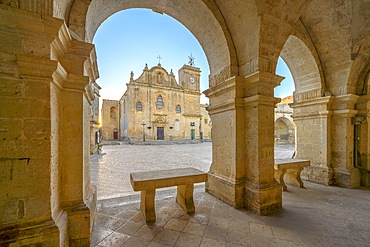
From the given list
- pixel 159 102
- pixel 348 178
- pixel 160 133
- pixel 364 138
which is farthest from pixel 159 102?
pixel 348 178

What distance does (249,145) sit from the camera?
3068 mm

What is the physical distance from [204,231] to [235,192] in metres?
0.99

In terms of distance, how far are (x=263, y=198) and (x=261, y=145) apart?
93 centimetres

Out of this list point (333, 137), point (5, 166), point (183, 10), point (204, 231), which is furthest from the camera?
point (333, 137)

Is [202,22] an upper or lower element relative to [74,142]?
upper

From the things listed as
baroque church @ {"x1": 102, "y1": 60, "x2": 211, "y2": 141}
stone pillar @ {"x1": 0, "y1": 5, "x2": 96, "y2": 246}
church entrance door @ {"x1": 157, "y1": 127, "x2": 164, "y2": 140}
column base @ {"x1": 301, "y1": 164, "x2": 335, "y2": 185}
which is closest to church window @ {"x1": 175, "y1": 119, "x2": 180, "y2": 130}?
baroque church @ {"x1": 102, "y1": 60, "x2": 211, "y2": 141}

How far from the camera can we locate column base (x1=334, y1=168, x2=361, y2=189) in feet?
13.5

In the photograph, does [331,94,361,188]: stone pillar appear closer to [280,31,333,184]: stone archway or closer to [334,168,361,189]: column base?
[334,168,361,189]: column base

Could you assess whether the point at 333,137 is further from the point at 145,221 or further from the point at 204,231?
the point at 145,221

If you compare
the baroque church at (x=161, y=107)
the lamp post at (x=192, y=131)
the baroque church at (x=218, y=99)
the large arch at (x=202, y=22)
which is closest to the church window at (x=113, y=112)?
the baroque church at (x=161, y=107)

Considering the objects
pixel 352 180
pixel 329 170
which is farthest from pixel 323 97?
pixel 352 180

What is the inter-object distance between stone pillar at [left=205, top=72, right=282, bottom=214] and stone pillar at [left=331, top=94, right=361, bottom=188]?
107 inches

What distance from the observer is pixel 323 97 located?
438 cm

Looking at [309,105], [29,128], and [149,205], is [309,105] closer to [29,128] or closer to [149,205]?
[149,205]
